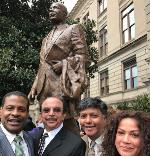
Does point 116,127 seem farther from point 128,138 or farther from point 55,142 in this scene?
point 55,142

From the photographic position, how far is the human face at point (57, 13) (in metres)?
6.69

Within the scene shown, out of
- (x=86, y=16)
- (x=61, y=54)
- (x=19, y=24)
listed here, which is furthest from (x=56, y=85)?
(x=86, y=16)

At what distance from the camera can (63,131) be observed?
403 cm

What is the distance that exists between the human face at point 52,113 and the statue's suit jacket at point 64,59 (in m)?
2.39

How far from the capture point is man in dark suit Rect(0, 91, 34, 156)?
356cm

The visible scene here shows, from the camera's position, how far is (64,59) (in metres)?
6.62

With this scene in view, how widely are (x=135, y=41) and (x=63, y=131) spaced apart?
80.9 feet

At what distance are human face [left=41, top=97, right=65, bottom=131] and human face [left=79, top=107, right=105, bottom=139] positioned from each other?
24 cm

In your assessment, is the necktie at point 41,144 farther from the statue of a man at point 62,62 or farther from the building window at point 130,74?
the building window at point 130,74

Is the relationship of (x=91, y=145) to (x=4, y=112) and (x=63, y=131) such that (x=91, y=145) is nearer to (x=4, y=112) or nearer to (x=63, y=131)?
(x=63, y=131)

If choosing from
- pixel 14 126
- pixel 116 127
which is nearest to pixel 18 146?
pixel 14 126

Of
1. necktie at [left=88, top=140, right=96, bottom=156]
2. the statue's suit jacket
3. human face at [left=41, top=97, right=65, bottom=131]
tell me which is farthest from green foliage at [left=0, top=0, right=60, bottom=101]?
necktie at [left=88, top=140, right=96, bottom=156]

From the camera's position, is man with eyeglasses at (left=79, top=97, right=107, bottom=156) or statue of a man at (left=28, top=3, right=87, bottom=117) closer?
man with eyeglasses at (left=79, top=97, right=107, bottom=156)

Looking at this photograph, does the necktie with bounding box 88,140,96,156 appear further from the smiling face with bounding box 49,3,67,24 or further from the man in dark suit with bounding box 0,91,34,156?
the smiling face with bounding box 49,3,67,24
